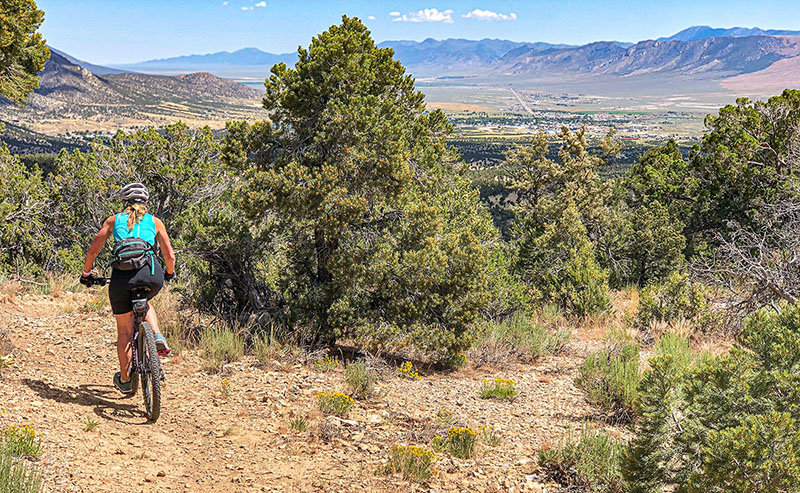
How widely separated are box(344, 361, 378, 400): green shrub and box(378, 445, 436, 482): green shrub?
52.1 inches

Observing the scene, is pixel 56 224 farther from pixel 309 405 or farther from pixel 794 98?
pixel 794 98

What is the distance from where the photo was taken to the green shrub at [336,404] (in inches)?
194

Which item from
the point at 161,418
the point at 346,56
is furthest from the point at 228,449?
the point at 346,56

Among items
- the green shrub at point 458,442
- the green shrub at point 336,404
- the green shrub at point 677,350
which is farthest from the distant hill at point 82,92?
the green shrub at point 458,442

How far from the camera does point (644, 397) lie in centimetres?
353

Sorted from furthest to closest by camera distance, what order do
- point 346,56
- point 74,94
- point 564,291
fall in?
point 74,94
point 564,291
point 346,56

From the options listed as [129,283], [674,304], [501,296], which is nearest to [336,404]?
[129,283]

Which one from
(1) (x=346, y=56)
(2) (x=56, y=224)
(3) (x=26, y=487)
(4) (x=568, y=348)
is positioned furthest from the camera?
(2) (x=56, y=224)

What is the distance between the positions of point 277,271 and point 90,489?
4659mm

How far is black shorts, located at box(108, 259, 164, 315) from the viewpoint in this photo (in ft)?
14.2

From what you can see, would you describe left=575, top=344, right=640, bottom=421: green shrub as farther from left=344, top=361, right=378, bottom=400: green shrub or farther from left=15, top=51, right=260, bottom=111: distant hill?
left=15, top=51, right=260, bottom=111: distant hill

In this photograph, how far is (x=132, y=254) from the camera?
4242 millimetres

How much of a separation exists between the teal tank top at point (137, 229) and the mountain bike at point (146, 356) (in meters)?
0.37

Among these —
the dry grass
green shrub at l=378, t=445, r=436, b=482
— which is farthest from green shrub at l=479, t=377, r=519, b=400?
the dry grass
